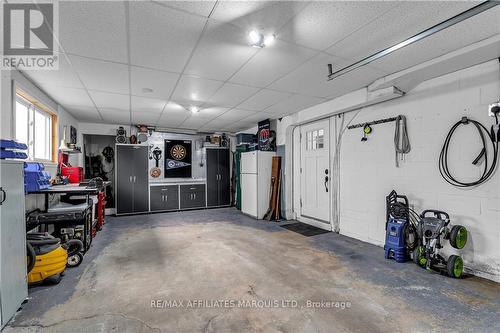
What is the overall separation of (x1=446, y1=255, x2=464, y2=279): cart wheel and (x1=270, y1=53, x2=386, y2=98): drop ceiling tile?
7.98 ft

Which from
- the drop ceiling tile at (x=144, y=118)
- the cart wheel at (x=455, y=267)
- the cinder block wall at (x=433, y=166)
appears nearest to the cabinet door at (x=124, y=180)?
the drop ceiling tile at (x=144, y=118)

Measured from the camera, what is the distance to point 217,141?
7969 mm

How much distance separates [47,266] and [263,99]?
3812 millimetres

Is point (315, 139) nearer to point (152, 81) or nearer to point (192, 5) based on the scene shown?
point (152, 81)

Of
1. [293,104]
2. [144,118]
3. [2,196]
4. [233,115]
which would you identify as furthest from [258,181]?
[2,196]

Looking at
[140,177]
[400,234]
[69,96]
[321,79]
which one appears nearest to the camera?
[400,234]

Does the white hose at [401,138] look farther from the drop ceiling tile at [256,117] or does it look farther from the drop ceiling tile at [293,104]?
the drop ceiling tile at [256,117]

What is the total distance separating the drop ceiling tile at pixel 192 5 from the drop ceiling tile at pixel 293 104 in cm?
262

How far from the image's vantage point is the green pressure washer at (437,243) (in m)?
2.72

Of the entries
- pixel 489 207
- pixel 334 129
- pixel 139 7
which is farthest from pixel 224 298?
pixel 334 129

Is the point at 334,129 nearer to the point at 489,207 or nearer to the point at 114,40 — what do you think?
the point at 489,207

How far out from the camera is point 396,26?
85.0 inches

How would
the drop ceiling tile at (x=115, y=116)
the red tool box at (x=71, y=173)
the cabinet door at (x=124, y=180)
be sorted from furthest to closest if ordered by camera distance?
the cabinet door at (x=124, y=180) < the drop ceiling tile at (x=115, y=116) < the red tool box at (x=71, y=173)

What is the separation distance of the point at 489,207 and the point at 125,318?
391 centimetres
